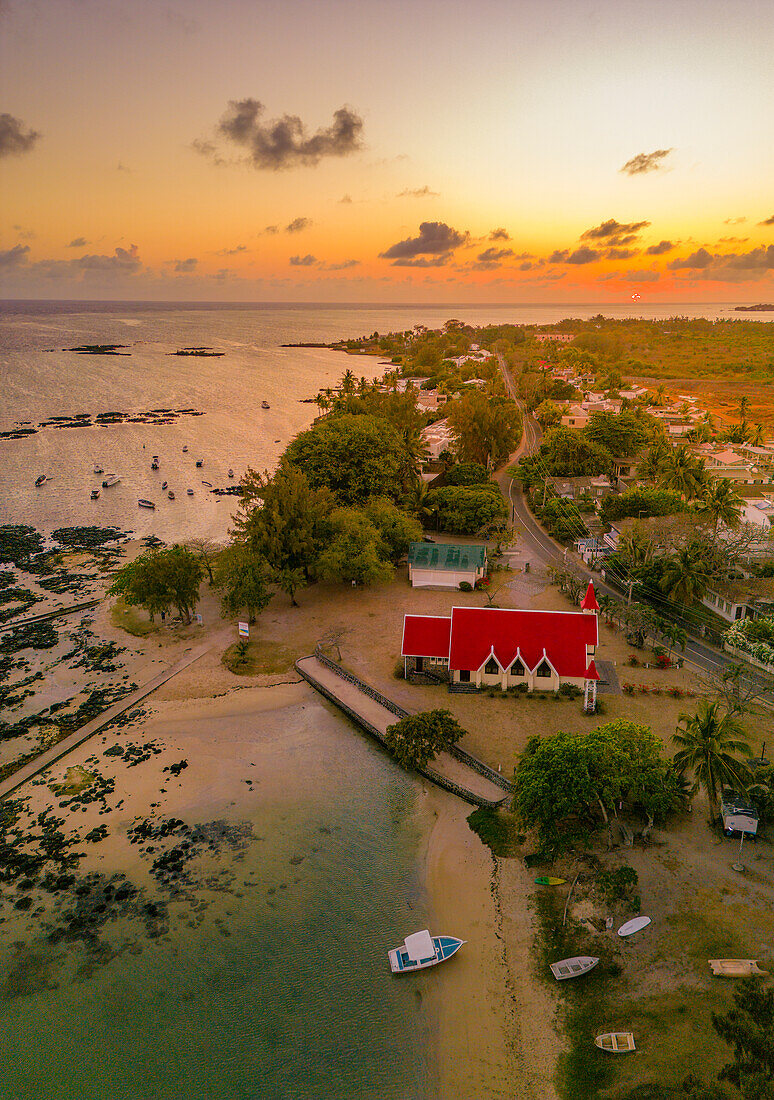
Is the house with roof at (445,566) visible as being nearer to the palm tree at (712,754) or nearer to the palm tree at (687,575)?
the palm tree at (687,575)

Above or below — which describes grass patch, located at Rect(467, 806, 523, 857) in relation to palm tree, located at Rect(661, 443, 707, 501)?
below

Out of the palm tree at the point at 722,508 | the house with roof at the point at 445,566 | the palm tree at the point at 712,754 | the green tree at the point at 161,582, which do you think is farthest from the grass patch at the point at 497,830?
the palm tree at the point at 722,508

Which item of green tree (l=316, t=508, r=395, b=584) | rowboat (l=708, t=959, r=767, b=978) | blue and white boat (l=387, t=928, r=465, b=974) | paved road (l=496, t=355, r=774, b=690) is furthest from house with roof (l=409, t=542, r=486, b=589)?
rowboat (l=708, t=959, r=767, b=978)

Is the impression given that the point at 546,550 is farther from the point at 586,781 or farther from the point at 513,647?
the point at 586,781

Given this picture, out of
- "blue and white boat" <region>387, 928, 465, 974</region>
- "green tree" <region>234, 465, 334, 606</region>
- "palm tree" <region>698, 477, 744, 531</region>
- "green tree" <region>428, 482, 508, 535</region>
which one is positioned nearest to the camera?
"blue and white boat" <region>387, 928, 465, 974</region>

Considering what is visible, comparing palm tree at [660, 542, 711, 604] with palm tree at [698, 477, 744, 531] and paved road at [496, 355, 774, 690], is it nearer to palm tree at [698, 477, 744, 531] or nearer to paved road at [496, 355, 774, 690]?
paved road at [496, 355, 774, 690]

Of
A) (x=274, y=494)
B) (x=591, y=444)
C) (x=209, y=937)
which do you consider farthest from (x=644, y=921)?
Result: (x=591, y=444)
